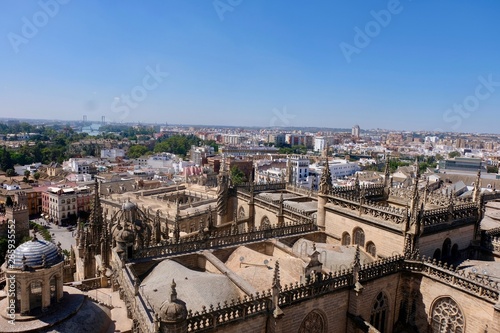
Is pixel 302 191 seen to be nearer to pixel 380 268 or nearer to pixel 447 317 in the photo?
pixel 380 268

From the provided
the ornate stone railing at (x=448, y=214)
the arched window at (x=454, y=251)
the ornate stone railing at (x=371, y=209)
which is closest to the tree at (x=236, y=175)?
the ornate stone railing at (x=371, y=209)

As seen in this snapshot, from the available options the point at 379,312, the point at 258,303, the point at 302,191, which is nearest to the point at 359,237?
the point at 379,312

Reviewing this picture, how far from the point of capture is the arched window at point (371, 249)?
949 inches

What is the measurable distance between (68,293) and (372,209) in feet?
61.5

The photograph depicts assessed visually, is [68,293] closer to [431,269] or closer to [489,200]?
[431,269]

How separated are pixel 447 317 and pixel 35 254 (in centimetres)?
2136

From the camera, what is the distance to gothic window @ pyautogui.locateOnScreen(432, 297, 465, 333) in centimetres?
1955

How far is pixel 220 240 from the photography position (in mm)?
23172

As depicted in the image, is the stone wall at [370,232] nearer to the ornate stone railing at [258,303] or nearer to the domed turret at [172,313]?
the ornate stone railing at [258,303]

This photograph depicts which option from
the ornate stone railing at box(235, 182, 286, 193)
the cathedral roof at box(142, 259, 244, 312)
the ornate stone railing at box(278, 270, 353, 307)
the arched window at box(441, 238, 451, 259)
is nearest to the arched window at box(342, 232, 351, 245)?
the arched window at box(441, 238, 451, 259)

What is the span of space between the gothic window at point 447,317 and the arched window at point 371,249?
4748mm

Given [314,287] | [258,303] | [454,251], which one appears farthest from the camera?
[454,251]

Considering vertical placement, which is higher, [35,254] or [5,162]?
[35,254]

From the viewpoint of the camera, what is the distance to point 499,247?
2494 centimetres
